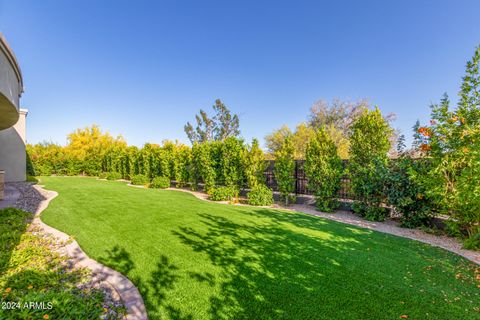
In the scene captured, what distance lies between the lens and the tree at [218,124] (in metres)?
37.5

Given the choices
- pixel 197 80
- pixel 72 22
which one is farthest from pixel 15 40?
pixel 197 80

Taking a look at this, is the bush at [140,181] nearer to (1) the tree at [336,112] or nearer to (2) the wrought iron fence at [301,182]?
(2) the wrought iron fence at [301,182]

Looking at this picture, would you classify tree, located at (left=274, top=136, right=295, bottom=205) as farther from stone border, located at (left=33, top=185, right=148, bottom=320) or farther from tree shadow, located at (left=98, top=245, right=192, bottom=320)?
stone border, located at (left=33, top=185, right=148, bottom=320)

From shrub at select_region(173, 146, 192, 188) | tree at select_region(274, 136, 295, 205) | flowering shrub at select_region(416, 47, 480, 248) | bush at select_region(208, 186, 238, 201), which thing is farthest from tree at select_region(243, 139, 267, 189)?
flowering shrub at select_region(416, 47, 480, 248)

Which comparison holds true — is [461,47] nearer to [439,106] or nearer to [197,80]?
[439,106]

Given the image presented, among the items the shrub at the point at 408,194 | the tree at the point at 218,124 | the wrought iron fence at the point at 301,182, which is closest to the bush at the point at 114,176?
the wrought iron fence at the point at 301,182

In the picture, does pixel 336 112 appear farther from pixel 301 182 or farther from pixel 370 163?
pixel 370 163

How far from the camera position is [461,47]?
9.08m

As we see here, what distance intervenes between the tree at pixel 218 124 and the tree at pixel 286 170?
2776 cm

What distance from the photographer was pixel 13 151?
1451cm

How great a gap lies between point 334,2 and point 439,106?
8.37 metres

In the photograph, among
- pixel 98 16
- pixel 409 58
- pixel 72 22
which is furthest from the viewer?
pixel 409 58

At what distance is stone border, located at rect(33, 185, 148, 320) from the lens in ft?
8.14

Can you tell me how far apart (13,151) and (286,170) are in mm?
18256
